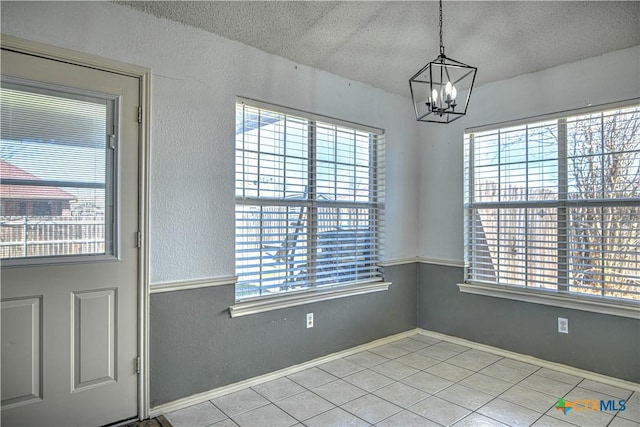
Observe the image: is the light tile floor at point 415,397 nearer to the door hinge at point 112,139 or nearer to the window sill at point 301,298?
the window sill at point 301,298

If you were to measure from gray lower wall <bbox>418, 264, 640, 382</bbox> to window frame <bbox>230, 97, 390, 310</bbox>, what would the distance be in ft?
2.01

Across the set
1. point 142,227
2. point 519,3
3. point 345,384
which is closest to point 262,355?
point 345,384

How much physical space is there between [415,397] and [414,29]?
2.48m

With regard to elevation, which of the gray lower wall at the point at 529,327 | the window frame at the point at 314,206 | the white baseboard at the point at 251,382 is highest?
the window frame at the point at 314,206

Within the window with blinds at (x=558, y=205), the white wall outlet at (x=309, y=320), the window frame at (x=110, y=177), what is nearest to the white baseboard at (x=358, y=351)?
the white wall outlet at (x=309, y=320)

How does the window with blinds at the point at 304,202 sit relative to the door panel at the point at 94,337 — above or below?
above

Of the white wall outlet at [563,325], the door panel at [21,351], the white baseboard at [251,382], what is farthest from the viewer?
Result: the white wall outlet at [563,325]

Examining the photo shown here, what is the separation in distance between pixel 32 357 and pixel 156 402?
742 mm

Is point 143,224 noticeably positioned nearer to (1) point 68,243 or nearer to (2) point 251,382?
(1) point 68,243

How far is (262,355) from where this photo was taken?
9.34ft

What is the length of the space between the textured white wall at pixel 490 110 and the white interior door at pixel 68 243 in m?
2.83

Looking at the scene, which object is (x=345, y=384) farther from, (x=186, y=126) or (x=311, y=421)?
(x=186, y=126)

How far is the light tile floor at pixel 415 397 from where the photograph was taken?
229 cm

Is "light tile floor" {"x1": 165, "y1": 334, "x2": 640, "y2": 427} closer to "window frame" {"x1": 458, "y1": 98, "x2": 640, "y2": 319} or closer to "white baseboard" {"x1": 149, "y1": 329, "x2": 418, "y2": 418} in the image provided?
"white baseboard" {"x1": 149, "y1": 329, "x2": 418, "y2": 418}
